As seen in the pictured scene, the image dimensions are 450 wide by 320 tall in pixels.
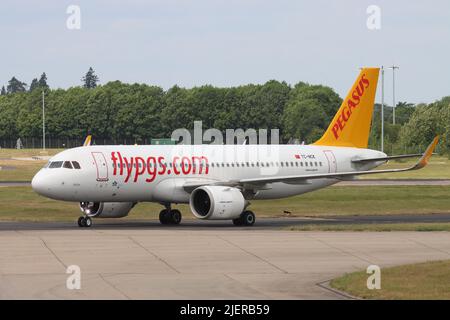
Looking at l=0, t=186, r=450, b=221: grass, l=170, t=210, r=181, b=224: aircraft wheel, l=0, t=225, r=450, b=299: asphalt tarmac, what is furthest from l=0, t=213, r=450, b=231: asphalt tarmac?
l=0, t=186, r=450, b=221: grass

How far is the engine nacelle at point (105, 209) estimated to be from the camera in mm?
48594

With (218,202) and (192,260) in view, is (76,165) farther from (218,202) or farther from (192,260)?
(192,260)

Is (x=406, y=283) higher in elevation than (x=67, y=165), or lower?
lower

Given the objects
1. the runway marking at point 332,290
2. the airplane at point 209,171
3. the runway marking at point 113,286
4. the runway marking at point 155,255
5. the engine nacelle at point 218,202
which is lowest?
the runway marking at point 155,255

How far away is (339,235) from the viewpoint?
4006 cm

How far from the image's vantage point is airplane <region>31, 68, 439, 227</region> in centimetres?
4597

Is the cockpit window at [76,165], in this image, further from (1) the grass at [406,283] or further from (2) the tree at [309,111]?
(2) the tree at [309,111]

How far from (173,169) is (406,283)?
23.1m

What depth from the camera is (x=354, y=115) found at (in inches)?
2181

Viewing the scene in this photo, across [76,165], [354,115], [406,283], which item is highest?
[354,115]

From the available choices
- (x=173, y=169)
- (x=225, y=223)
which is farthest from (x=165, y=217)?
(x=225, y=223)

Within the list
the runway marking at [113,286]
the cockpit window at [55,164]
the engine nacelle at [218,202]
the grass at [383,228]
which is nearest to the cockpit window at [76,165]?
the cockpit window at [55,164]

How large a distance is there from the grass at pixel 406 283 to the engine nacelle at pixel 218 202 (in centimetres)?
1707
